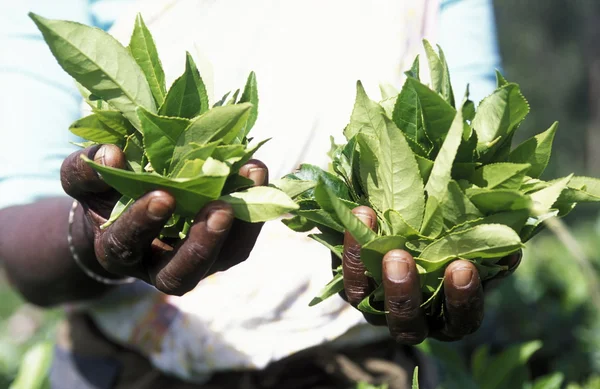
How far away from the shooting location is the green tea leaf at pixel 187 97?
85 centimetres

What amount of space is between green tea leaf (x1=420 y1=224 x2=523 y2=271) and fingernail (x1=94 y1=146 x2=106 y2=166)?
0.40m

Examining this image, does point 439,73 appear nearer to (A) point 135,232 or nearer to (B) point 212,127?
(B) point 212,127

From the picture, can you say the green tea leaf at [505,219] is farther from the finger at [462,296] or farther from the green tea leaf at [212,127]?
the green tea leaf at [212,127]

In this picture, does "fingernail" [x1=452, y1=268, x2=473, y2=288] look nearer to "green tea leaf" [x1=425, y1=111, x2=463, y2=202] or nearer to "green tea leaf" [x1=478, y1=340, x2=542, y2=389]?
"green tea leaf" [x1=425, y1=111, x2=463, y2=202]

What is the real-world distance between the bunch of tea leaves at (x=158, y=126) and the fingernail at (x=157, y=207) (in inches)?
0.7

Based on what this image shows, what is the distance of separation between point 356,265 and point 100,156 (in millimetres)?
343

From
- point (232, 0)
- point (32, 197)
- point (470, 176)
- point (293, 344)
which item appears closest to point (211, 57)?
point (232, 0)

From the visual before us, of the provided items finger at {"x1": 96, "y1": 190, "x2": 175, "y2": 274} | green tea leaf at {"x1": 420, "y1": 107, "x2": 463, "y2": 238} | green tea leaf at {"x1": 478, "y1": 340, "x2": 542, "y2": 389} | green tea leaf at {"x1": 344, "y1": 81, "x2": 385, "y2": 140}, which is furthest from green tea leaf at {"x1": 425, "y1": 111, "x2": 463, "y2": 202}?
green tea leaf at {"x1": 478, "y1": 340, "x2": 542, "y2": 389}

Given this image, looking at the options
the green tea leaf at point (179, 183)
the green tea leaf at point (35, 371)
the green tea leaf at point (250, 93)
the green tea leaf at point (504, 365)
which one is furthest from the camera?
the green tea leaf at point (504, 365)

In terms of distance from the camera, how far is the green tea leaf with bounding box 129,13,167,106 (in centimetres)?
88

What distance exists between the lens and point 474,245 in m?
0.83

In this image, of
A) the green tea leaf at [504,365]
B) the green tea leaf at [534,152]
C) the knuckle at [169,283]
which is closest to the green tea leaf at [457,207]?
the green tea leaf at [534,152]

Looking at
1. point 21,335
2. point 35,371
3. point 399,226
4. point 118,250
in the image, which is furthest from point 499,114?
point 21,335

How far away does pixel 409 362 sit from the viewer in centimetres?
156
